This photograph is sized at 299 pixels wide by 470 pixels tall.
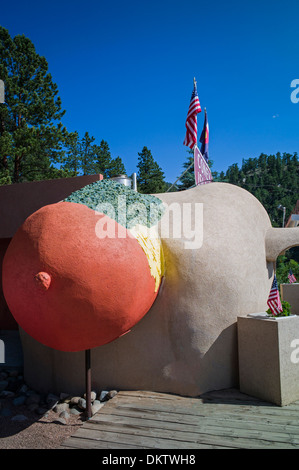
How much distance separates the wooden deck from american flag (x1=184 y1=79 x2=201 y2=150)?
5.86 meters

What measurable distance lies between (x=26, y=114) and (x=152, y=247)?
14.8 meters

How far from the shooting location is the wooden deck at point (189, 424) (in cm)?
413

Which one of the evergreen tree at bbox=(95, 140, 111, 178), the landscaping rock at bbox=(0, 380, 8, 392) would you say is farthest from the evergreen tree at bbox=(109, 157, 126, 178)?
the landscaping rock at bbox=(0, 380, 8, 392)

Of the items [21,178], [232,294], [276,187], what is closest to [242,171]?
[276,187]

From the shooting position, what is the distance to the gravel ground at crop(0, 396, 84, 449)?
179 inches

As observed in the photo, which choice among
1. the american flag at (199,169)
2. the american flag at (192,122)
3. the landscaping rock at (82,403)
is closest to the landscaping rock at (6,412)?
the landscaping rock at (82,403)

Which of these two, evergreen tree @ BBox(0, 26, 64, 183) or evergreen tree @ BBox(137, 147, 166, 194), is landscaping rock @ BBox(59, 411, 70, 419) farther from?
evergreen tree @ BBox(137, 147, 166, 194)

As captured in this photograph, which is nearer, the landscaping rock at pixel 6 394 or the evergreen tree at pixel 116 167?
the landscaping rock at pixel 6 394

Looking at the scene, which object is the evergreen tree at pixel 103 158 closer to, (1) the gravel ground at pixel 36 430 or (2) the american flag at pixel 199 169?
(2) the american flag at pixel 199 169

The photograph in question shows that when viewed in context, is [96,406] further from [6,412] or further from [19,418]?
[6,412]

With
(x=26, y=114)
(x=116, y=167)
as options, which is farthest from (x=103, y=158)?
(x=26, y=114)

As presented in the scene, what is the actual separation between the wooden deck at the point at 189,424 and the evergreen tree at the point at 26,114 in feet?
44.0

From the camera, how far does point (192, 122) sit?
8781 millimetres
